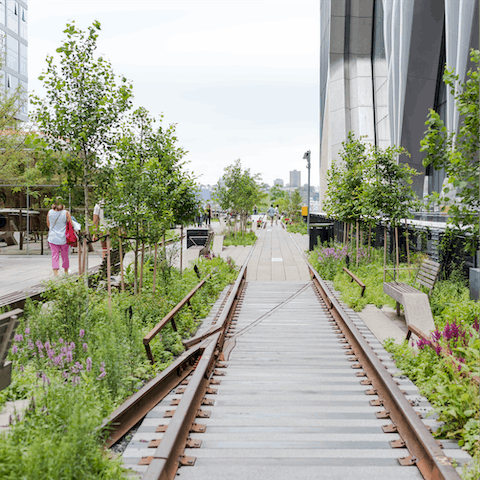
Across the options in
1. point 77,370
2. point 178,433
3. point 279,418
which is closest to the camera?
point 178,433

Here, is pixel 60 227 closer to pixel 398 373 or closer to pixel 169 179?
pixel 169 179

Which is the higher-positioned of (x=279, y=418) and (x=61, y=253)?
(x=61, y=253)

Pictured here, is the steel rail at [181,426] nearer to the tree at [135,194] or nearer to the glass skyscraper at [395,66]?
the tree at [135,194]

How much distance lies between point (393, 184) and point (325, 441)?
25.4 ft

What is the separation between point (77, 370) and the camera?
422cm

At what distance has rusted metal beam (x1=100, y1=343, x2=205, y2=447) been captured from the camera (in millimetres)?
3652

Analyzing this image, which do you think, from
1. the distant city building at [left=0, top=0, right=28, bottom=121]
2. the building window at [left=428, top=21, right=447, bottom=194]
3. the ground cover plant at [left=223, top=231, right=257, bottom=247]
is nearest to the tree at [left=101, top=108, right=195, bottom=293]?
the ground cover plant at [left=223, top=231, right=257, bottom=247]

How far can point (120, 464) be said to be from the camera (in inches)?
120

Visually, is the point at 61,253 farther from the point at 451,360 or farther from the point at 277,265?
the point at 451,360

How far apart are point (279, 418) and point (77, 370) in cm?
199

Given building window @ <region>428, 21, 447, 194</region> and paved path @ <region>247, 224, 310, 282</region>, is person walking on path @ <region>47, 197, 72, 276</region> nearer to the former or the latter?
paved path @ <region>247, 224, 310, 282</region>

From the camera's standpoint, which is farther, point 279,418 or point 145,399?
point 145,399

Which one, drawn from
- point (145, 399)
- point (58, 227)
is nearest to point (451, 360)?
point (145, 399)

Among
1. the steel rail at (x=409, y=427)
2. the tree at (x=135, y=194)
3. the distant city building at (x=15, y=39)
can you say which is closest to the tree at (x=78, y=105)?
the tree at (x=135, y=194)
